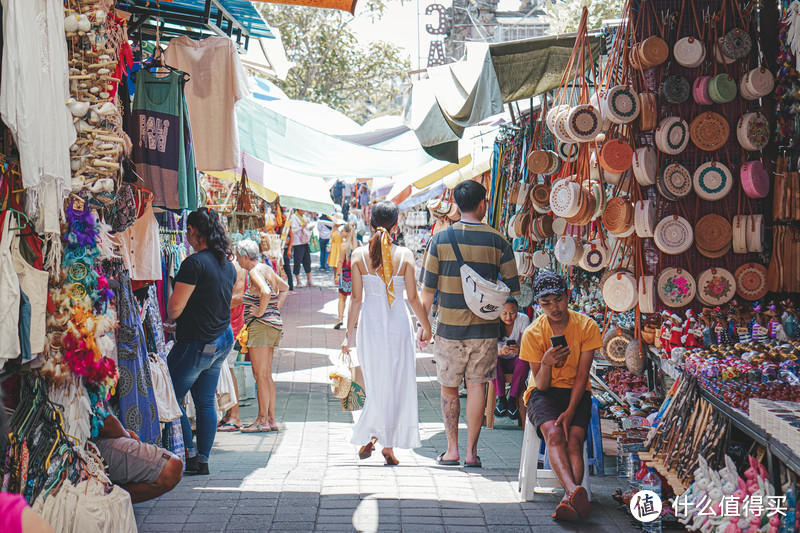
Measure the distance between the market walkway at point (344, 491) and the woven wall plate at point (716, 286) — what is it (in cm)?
144

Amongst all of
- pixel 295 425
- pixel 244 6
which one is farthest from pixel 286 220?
pixel 244 6

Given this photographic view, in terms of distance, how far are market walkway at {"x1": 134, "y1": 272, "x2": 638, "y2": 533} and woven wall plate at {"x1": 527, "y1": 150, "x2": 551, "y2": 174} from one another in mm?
2335

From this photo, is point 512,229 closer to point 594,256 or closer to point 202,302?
point 594,256

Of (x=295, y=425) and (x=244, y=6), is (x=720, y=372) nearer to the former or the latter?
(x=244, y=6)

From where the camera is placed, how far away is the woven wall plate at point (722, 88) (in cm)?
565

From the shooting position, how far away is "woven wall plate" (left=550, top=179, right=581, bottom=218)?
6.05 m

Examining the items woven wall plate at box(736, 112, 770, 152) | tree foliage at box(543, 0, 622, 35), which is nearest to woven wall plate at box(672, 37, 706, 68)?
woven wall plate at box(736, 112, 770, 152)

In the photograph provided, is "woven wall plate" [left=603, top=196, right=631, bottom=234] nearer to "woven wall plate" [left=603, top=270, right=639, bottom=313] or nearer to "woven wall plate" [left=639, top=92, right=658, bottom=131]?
"woven wall plate" [left=603, top=270, right=639, bottom=313]

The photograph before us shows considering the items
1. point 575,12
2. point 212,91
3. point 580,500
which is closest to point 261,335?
point 212,91

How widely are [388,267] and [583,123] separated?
5.68 feet

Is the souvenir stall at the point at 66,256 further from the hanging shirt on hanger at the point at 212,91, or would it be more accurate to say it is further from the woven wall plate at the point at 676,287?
the woven wall plate at the point at 676,287

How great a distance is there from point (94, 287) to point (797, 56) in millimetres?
4537

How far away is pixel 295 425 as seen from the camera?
7.86m

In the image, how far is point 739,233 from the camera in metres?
5.73
